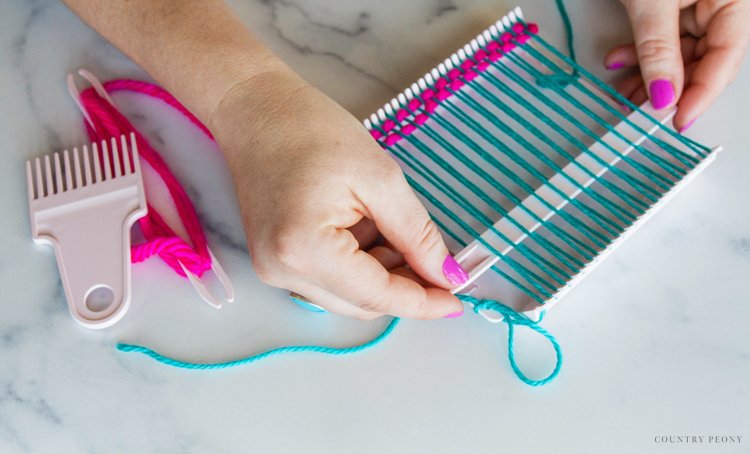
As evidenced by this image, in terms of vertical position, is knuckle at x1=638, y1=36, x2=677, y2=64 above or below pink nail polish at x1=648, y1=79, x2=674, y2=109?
above

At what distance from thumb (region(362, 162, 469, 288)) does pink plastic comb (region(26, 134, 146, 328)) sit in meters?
0.41

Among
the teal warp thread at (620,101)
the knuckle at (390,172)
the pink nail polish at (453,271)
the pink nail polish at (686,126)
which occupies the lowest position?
the pink nail polish at (453,271)

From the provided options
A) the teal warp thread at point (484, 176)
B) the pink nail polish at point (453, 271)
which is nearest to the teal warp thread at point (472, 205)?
the teal warp thread at point (484, 176)

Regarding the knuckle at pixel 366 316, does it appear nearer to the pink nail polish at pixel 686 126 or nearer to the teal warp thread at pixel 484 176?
the teal warp thread at pixel 484 176

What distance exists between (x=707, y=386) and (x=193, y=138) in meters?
0.93

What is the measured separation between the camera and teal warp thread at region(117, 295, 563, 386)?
1.14 m

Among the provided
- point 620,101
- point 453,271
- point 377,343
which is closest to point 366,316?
point 377,343

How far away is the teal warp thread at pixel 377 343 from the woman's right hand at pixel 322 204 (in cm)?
7

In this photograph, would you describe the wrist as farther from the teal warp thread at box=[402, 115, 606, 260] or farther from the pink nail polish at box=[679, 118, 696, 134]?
the pink nail polish at box=[679, 118, 696, 134]

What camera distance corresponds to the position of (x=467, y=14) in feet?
4.72

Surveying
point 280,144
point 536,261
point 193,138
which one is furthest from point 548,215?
point 193,138

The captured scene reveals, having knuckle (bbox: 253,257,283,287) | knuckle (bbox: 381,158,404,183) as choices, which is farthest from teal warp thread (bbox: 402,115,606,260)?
knuckle (bbox: 253,257,283,287)

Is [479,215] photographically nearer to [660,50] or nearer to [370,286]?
[370,286]

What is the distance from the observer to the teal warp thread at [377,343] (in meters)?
1.14
